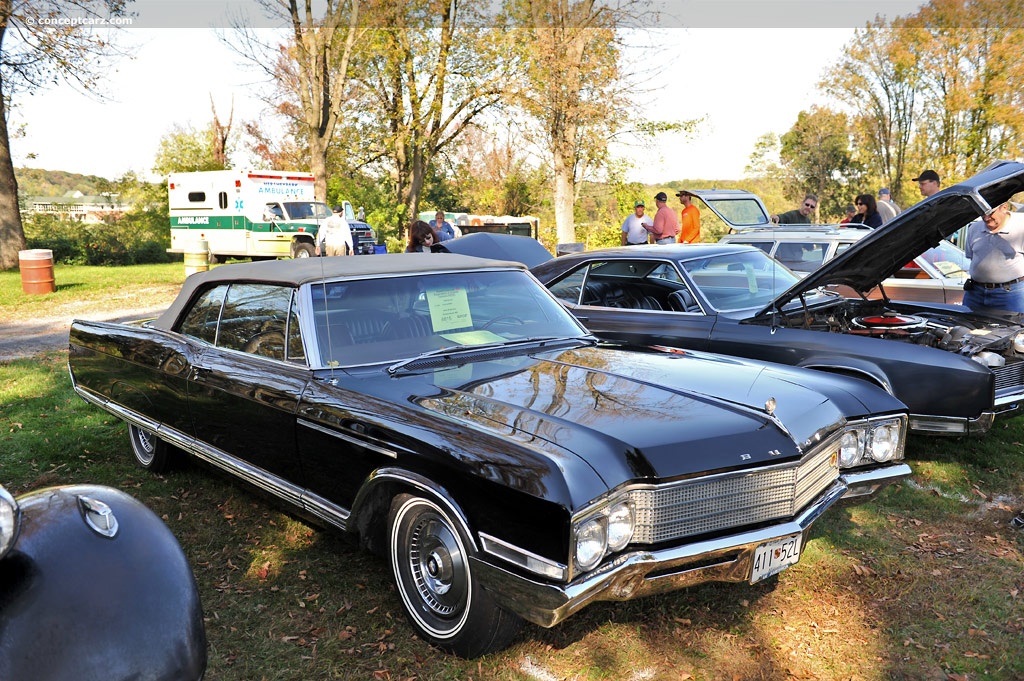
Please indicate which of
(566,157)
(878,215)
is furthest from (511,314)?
(566,157)

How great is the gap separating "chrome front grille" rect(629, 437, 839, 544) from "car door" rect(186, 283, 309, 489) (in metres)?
1.71

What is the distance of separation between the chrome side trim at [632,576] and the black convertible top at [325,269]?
70.7 inches

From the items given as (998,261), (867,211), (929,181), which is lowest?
(998,261)

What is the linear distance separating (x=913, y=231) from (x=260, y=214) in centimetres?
1970

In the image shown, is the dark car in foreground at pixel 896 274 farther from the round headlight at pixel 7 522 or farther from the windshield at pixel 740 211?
the round headlight at pixel 7 522

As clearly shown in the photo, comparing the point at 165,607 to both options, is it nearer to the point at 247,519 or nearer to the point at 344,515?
the point at 344,515

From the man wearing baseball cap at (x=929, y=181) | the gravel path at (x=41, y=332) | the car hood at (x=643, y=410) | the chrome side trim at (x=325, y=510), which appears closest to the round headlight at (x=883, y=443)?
the car hood at (x=643, y=410)

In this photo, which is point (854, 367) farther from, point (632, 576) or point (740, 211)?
point (740, 211)

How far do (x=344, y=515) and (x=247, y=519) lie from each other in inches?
58.6

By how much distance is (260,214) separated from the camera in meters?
22.2

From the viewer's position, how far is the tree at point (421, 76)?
24.9 m

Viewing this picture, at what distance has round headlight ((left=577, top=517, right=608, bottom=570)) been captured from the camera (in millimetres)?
2611

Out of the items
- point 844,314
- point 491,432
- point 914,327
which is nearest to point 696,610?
point 491,432

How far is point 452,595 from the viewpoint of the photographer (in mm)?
3082
